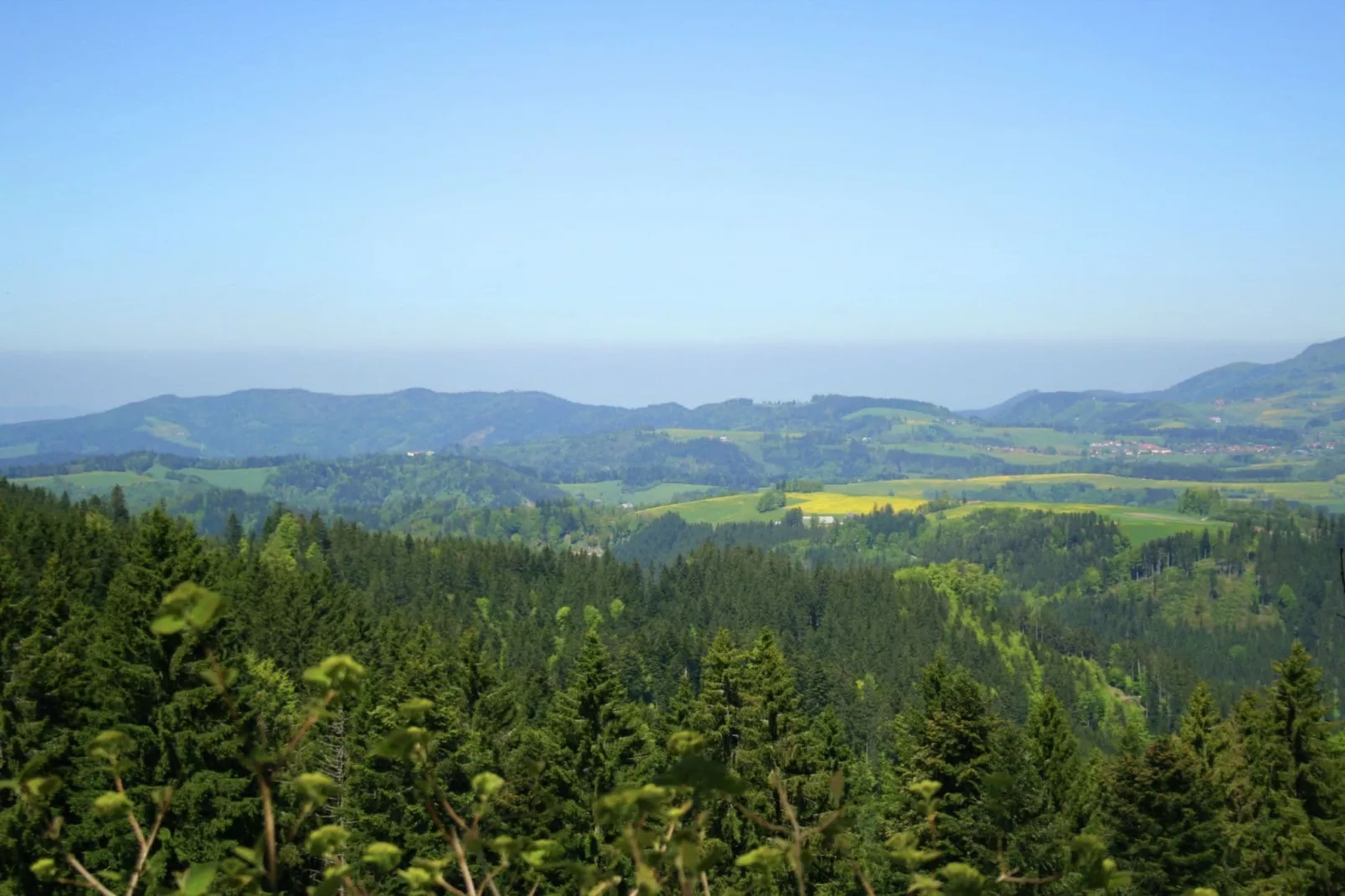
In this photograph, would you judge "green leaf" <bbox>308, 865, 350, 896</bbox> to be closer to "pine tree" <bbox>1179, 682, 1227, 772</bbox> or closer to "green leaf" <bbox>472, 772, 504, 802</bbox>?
"green leaf" <bbox>472, 772, 504, 802</bbox>

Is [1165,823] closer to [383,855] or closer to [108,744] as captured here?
[383,855]

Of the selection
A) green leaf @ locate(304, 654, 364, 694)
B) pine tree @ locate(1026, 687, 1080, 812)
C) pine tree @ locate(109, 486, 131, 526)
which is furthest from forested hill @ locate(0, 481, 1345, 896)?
pine tree @ locate(109, 486, 131, 526)

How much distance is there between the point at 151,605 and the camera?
24.9m

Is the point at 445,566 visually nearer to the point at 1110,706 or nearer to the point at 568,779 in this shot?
the point at 1110,706

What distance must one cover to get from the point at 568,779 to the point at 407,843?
452 cm

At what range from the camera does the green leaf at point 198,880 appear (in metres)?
3.58

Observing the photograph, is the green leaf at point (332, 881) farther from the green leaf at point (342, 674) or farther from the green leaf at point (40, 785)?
the green leaf at point (40, 785)

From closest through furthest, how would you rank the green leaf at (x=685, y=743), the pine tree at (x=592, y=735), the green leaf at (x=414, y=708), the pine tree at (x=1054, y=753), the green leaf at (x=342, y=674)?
the green leaf at (x=342, y=674), the green leaf at (x=414, y=708), the green leaf at (x=685, y=743), the pine tree at (x=592, y=735), the pine tree at (x=1054, y=753)

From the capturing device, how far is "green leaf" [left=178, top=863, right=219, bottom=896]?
11.7 ft

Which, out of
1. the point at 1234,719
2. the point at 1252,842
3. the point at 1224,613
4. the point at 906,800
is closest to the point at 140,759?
the point at 906,800

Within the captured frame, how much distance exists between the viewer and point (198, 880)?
361cm

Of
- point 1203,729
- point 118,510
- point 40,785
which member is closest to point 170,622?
point 40,785

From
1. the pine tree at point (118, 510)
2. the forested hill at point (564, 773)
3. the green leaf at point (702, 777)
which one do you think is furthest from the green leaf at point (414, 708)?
the pine tree at point (118, 510)

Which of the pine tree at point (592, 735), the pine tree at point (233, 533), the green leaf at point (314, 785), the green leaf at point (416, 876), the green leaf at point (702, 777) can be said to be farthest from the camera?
the pine tree at point (233, 533)
